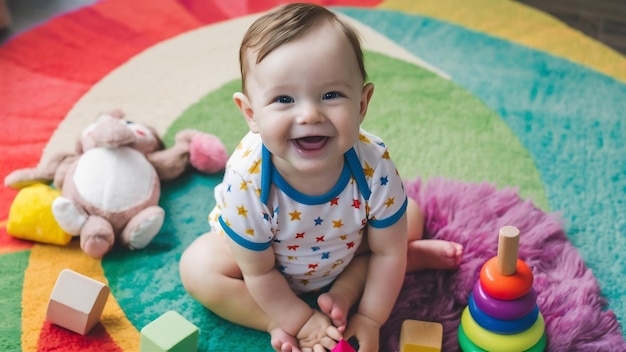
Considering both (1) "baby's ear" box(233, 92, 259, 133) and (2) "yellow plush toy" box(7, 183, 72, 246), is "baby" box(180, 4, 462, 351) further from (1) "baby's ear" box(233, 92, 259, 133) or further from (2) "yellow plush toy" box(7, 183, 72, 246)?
(2) "yellow plush toy" box(7, 183, 72, 246)

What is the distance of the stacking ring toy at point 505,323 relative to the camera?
1.04 meters

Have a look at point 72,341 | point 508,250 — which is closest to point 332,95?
point 508,250

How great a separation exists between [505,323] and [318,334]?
25cm

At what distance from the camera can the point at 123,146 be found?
1.29 m

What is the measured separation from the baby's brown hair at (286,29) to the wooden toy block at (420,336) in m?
0.36

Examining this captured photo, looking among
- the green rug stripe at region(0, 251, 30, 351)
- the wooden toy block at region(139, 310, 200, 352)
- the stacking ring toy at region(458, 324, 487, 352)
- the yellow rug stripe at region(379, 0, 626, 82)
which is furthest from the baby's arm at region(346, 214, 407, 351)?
the yellow rug stripe at region(379, 0, 626, 82)

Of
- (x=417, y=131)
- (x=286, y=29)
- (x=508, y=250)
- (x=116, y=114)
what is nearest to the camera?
(x=286, y=29)

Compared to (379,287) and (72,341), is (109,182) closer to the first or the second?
(72,341)

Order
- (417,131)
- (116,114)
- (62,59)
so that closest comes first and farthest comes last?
(116,114), (417,131), (62,59)

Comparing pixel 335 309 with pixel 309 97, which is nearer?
pixel 309 97

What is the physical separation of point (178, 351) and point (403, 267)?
32 cm

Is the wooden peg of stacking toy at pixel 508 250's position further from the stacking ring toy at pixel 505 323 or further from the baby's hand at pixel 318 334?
the baby's hand at pixel 318 334

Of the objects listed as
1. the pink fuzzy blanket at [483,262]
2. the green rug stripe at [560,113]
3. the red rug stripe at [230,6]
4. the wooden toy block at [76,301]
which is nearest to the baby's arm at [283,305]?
the pink fuzzy blanket at [483,262]

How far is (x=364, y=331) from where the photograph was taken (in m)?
1.08
